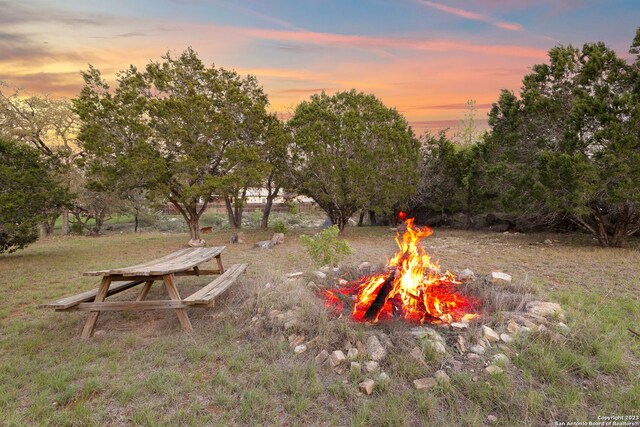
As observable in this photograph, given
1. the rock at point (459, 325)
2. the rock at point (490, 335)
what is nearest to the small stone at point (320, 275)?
the rock at point (459, 325)

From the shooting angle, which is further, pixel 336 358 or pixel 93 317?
pixel 93 317

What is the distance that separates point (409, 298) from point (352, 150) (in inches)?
438

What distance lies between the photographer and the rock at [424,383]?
3.46m

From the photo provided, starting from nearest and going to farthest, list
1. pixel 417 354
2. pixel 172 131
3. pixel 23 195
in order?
pixel 417 354, pixel 23 195, pixel 172 131

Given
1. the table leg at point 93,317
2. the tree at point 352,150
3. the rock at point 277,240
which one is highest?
the tree at point 352,150

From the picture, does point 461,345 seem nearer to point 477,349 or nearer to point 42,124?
point 477,349

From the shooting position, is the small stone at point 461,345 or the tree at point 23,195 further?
the tree at point 23,195

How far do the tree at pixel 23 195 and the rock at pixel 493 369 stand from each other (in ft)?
41.3

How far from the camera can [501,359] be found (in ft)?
12.3

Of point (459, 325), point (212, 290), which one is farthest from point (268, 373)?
point (459, 325)

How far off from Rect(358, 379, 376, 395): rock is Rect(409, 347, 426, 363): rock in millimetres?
583

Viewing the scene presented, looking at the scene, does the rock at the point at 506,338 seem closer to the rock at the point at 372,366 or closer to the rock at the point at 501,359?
the rock at the point at 501,359

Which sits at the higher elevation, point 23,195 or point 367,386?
point 23,195

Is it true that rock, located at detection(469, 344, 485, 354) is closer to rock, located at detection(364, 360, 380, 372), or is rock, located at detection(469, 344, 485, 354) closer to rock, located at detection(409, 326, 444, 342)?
rock, located at detection(409, 326, 444, 342)
